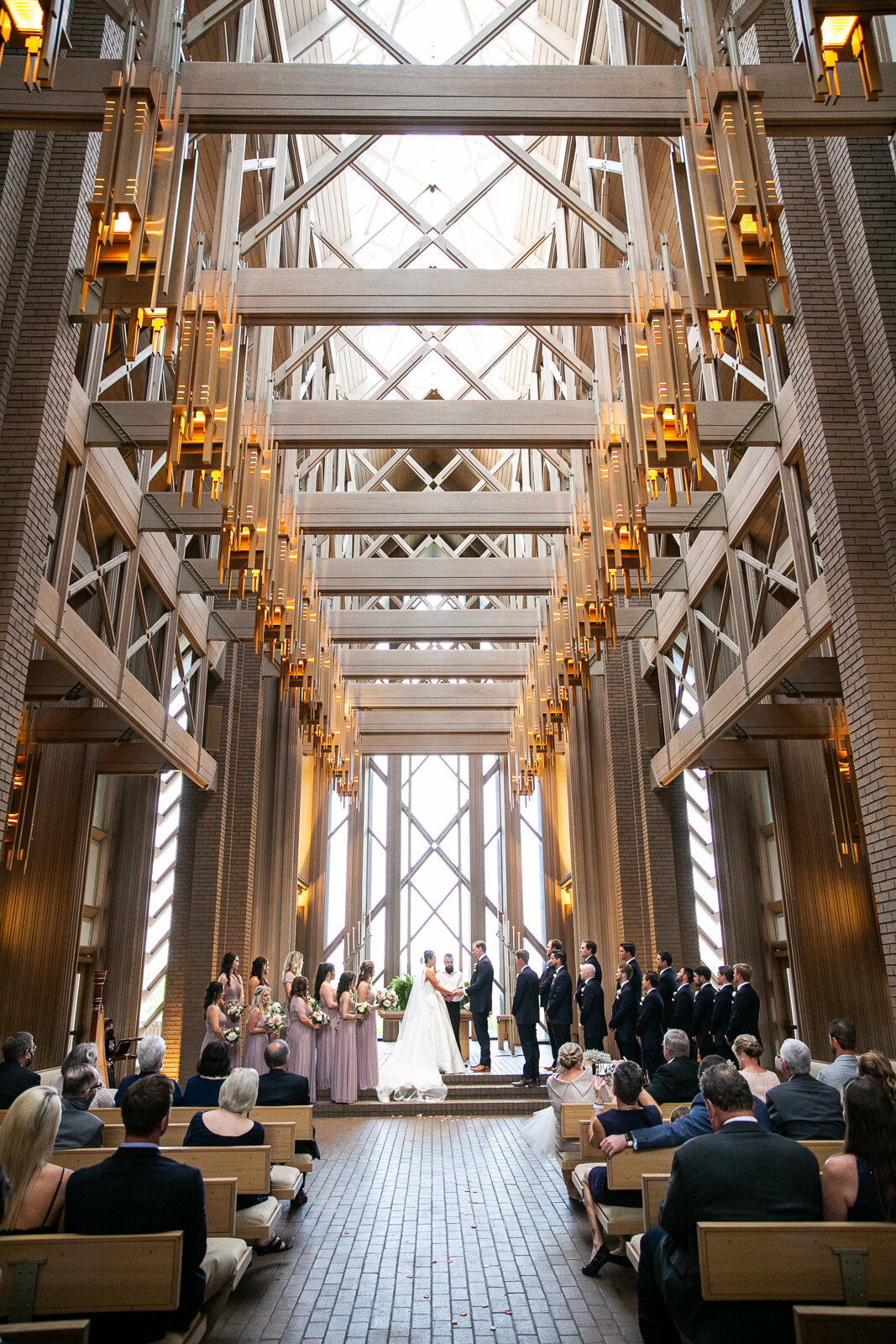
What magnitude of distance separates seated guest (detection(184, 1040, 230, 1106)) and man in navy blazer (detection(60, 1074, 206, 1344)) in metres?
2.46

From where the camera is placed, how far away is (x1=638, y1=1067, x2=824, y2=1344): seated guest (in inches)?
121

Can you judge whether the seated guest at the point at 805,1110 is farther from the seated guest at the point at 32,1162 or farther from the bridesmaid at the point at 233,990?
the bridesmaid at the point at 233,990

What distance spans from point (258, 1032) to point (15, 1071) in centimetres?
433

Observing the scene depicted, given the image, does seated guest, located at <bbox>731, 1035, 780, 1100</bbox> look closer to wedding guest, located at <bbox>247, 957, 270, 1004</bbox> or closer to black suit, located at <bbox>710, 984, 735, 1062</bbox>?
black suit, located at <bbox>710, 984, 735, 1062</bbox>

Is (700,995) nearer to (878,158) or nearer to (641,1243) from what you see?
(641,1243)

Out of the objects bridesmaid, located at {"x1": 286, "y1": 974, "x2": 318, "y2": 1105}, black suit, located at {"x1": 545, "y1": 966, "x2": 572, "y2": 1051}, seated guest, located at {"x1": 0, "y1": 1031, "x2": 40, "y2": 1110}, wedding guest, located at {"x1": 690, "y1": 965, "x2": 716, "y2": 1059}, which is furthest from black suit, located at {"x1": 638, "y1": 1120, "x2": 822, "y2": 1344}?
black suit, located at {"x1": 545, "y1": 966, "x2": 572, "y2": 1051}

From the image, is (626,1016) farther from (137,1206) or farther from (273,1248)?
(137,1206)

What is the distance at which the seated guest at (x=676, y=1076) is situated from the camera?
19.8ft

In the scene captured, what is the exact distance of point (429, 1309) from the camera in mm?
4422

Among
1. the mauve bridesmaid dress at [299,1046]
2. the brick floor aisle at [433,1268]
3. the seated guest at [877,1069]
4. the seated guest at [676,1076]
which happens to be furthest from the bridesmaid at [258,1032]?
the seated guest at [877,1069]

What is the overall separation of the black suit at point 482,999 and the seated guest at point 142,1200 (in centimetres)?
930

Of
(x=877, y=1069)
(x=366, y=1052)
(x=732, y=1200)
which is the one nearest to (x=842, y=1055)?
(x=877, y=1069)

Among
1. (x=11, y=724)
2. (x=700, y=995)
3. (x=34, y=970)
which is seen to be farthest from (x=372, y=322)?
(x=34, y=970)

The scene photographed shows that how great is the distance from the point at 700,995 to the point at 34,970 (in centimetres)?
764
